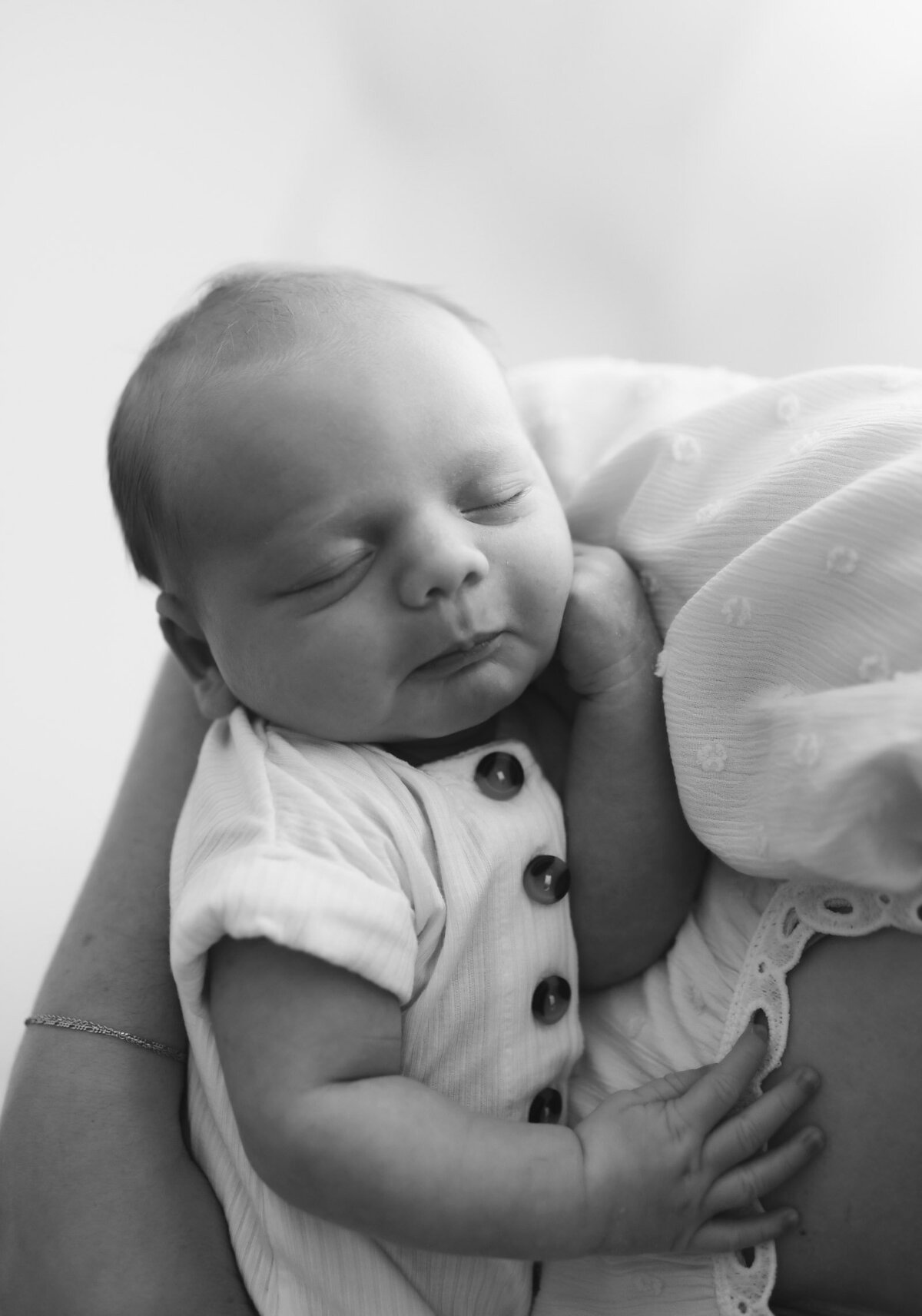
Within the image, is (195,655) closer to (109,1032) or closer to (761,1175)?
(109,1032)

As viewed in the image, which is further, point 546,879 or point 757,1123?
point 546,879

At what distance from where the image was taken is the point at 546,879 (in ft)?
2.96

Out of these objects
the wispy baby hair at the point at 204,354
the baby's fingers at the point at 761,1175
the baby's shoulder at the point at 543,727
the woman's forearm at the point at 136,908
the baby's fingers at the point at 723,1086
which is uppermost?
the wispy baby hair at the point at 204,354

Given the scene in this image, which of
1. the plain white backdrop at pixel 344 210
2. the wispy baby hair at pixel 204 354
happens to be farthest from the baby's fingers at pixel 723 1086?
the plain white backdrop at pixel 344 210

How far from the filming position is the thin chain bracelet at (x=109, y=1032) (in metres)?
0.97

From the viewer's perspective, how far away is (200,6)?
5.90 feet

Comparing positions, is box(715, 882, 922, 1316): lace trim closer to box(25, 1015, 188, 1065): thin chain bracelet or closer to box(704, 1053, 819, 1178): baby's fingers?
box(704, 1053, 819, 1178): baby's fingers

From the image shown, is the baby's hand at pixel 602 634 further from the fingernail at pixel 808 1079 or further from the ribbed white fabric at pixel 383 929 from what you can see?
the fingernail at pixel 808 1079

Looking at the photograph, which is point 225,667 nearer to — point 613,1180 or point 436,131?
point 613,1180

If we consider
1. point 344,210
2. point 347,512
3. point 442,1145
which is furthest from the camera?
point 344,210

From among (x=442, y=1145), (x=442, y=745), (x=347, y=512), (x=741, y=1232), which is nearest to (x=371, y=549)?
(x=347, y=512)

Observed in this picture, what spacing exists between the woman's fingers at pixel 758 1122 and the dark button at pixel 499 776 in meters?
0.28

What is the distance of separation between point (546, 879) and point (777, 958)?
0.18 metres

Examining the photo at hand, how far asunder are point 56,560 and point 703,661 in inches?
45.8
